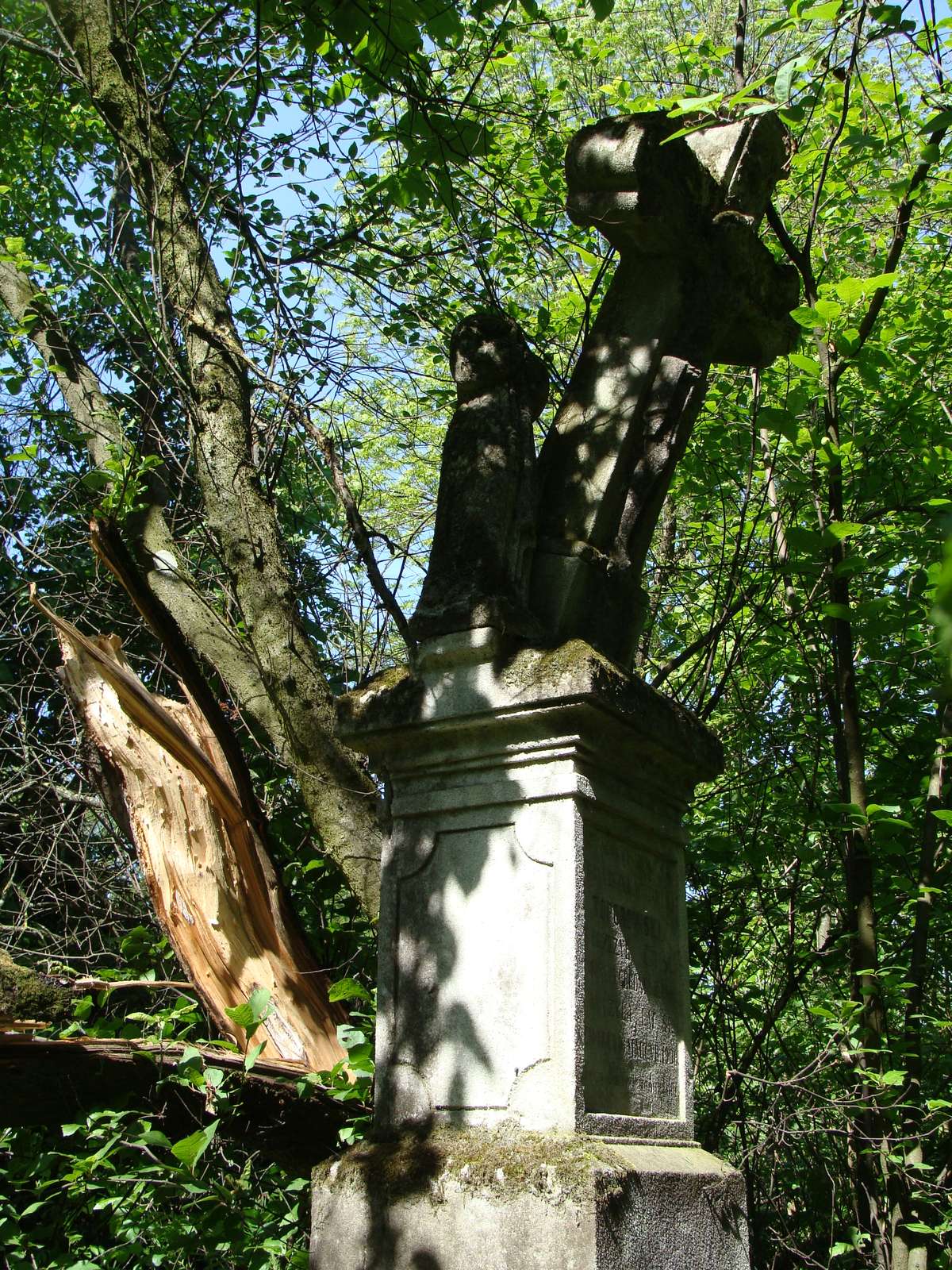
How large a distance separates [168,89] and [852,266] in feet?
18.1

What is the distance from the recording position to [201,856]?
4191 mm

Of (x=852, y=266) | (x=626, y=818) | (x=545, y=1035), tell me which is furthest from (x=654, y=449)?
(x=852, y=266)

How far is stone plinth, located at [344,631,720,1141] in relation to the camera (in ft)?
8.96

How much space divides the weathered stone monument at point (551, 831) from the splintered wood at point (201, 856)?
4.03ft

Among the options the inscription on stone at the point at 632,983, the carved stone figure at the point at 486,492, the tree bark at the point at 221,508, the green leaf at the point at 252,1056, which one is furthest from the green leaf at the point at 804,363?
the green leaf at the point at 252,1056

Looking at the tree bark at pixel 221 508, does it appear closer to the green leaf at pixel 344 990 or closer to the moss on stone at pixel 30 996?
the green leaf at pixel 344 990

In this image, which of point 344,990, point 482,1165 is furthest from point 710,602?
point 482,1165

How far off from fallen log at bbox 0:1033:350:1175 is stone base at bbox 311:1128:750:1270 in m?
0.75

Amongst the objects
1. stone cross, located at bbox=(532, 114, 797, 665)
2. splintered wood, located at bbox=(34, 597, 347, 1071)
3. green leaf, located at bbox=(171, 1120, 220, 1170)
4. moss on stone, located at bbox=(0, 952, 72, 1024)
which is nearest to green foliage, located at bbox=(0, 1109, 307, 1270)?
green leaf, located at bbox=(171, 1120, 220, 1170)

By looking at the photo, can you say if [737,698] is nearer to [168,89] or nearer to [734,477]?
[734,477]

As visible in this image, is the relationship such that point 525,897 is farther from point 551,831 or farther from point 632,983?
point 632,983

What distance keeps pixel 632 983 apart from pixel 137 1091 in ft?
5.68

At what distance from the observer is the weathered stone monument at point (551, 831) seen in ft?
8.67

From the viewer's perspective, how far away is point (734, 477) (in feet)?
18.0
